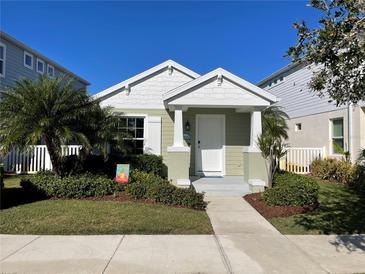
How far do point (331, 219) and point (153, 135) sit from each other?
23.6 feet

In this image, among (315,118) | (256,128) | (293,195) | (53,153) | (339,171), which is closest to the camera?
(293,195)

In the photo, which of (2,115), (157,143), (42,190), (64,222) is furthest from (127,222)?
(157,143)

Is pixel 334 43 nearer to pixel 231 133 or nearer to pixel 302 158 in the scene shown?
pixel 231 133

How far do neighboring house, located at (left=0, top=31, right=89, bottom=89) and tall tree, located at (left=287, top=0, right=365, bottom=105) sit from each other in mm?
12996

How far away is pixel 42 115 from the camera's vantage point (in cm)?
816

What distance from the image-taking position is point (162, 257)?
14.6 feet

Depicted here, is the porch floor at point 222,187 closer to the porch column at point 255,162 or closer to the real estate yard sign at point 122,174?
the porch column at point 255,162

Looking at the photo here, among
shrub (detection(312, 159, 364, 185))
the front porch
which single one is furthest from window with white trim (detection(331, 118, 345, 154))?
the front porch

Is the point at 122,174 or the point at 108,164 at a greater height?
the point at 108,164

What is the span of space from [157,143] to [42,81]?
4923 millimetres

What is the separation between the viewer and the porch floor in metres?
9.38

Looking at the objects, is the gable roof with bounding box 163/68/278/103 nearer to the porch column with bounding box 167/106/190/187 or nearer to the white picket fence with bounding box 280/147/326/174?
the porch column with bounding box 167/106/190/187

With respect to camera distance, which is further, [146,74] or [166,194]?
[146,74]

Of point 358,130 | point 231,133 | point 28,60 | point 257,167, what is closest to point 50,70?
point 28,60
